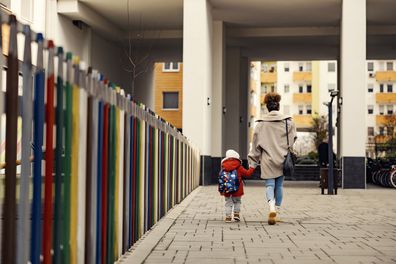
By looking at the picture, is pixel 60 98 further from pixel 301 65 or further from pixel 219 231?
pixel 301 65

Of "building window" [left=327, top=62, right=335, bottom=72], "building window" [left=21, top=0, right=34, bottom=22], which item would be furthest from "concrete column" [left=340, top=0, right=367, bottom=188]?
"building window" [left=327, top=62, right=335, bottom=72]

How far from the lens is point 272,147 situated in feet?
33.2

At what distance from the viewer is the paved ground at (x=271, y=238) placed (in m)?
6.51

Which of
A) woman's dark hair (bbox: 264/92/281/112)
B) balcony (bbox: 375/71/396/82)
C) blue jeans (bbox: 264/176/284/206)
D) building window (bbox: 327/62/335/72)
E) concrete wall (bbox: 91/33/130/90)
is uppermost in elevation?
building window (bbox: 327/62/335/72)

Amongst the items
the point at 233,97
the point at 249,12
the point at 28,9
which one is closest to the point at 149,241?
the point at 28,9

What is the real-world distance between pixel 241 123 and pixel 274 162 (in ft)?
88.2

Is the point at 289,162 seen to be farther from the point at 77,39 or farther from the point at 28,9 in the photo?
the point at 77,39

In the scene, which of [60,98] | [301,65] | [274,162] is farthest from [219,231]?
[301,65]

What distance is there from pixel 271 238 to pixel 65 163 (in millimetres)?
4377

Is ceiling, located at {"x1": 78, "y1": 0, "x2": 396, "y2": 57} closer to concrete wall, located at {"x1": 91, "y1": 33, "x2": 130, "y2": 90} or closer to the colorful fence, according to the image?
concrete wall, located at {"x1": 91, "y1": 33, "x2": 130, "y2": 90}

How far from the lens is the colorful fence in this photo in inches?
131

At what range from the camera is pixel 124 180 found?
251 inches

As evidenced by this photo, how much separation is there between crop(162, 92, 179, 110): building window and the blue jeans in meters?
51.5

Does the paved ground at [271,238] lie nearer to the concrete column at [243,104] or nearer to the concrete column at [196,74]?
the concrete column at [196,74]
